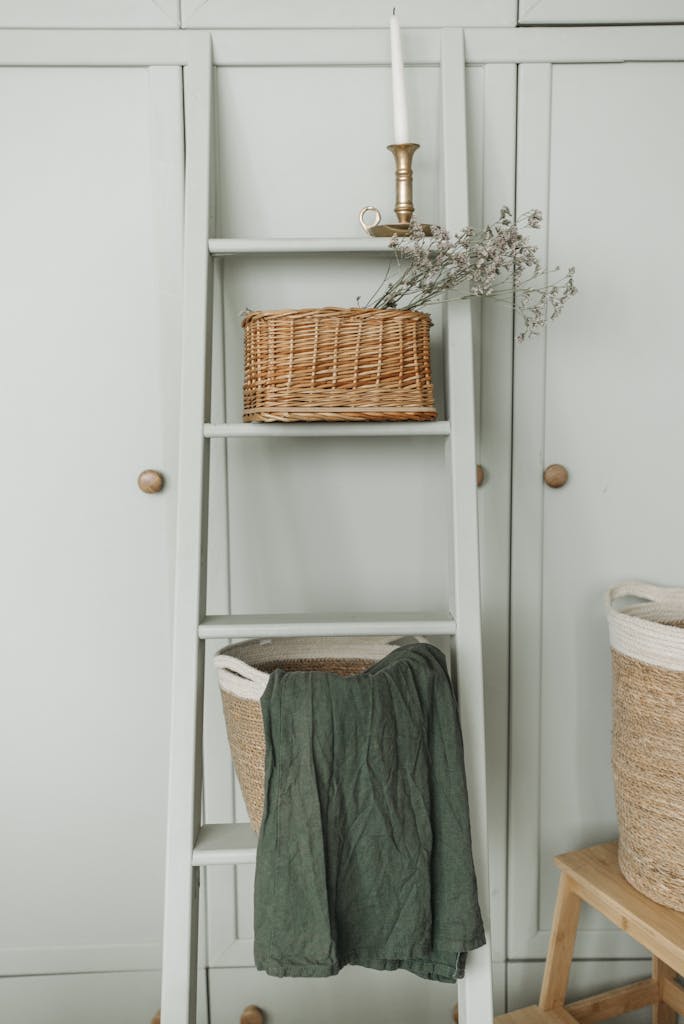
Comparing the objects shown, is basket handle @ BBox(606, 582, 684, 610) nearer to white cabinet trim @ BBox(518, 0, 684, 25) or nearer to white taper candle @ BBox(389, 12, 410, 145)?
white taper candle @ BBox(389, 12, 410, 145)

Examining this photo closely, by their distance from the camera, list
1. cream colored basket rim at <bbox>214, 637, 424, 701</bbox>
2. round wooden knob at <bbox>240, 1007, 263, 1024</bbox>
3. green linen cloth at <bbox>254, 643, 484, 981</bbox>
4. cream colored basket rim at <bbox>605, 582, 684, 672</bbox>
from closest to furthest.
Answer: green linen cloth at <bbox>254, 643, 484, 981</bbox> → cream colored basket rim at <bbox>605, 582, 684, 672</bbox> → cream colored basket rim at <bbox>214, 637, 424, 701</bbox> → round wooden knob at <bbox>240, 1007, 263, 1024</bbox>

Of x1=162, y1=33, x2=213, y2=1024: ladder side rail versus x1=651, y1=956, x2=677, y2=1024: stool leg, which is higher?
x1=162, y1=33, x2=213, y2=1024: ladder side rail

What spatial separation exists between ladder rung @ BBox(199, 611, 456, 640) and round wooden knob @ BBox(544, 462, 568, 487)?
1.01 feet

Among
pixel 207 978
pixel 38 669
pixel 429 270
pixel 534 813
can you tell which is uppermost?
Answer: pixel 429 270

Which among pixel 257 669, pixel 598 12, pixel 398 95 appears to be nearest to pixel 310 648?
pixel 257 669

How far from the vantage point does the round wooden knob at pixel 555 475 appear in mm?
1382

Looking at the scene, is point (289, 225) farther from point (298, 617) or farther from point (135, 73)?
point (298, 617)

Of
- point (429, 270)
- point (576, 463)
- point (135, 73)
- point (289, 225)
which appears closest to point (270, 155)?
point (289, 225)

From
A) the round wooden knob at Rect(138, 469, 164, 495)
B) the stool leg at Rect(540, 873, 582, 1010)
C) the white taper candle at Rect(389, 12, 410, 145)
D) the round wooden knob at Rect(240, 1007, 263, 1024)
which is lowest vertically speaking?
the round wooden knob at Rect(240, 1007, 263, 1024)

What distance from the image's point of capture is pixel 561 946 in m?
1.34

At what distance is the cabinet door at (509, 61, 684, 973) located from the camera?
53.4 inches

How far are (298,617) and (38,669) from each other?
470 millimetres

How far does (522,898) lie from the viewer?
4.76 ft

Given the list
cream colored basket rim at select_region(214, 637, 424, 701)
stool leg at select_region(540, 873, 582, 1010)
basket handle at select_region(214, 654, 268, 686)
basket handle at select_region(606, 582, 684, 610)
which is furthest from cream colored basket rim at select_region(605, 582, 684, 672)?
basket handle at select_region(214, 654, 268, 686)
